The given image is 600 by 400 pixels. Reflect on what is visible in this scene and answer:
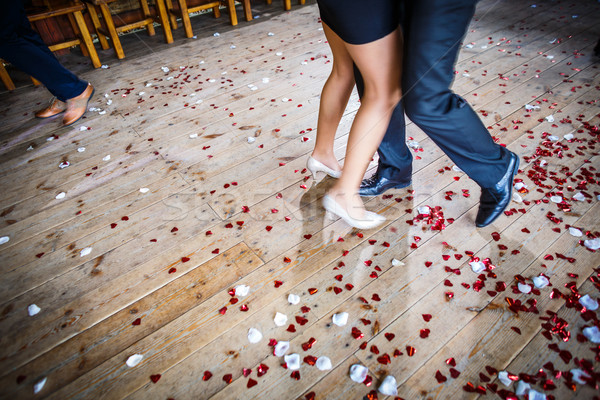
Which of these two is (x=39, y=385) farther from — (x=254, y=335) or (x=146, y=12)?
(x=146, y=12)

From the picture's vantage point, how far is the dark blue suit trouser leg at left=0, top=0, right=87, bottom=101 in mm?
1943

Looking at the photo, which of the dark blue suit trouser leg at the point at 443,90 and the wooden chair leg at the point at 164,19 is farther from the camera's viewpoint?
the wooden chair leg at the point at 164,19

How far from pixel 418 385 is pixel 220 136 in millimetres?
1575

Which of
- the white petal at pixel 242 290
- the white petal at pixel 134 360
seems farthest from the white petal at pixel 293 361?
the white petal at pixel 134 360

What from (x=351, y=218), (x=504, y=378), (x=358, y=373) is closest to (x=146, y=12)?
(x=351, y=218)

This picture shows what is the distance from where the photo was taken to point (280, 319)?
1144mm

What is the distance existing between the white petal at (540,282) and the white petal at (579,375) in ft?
0.92

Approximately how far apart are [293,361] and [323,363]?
3.6 inches

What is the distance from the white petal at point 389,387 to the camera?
0.97m

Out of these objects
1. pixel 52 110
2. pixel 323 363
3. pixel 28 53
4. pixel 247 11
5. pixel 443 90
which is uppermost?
pixel 443 90

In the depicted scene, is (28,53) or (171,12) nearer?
(28,53)

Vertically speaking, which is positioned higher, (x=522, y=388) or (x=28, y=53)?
(x=28, y=53)

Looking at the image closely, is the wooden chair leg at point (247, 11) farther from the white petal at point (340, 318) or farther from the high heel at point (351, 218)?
the white petal at point (340, 318)

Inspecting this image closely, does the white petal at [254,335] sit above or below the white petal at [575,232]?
below
